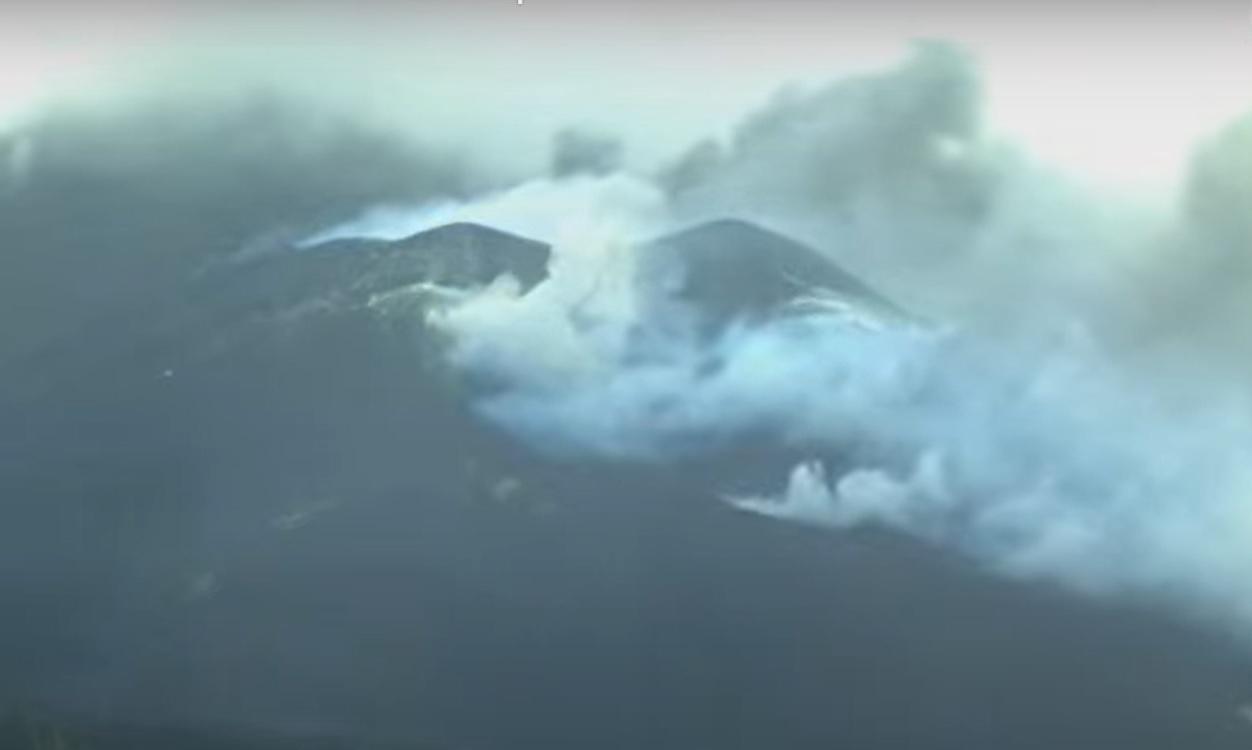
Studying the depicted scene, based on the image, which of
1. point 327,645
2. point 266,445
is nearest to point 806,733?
point 327,645

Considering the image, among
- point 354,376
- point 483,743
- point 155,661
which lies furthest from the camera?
point 354,376

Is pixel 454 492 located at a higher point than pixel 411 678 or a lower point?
higher

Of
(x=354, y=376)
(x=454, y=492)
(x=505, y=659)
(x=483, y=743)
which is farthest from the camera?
(x=354, y=376)

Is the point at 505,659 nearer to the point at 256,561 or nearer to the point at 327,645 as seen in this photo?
the point at 327,645

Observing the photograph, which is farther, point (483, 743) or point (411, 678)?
point (411, 678)

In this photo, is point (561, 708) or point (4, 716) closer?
point (4, 716)

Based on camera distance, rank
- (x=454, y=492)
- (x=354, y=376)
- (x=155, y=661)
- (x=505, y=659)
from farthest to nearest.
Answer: (x=354, y=376) → (x=454, y=492) → (x=505, y=659) → (x=155, y=661)

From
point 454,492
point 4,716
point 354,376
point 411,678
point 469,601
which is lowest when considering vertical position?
point 4,716

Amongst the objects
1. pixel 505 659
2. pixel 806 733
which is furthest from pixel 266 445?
pixel 806 733

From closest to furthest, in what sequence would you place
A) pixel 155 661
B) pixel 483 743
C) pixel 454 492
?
pixel 155 661 → pixel 483 743 → pixel 454 492

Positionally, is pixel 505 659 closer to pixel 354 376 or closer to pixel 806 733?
pixel 806 733
